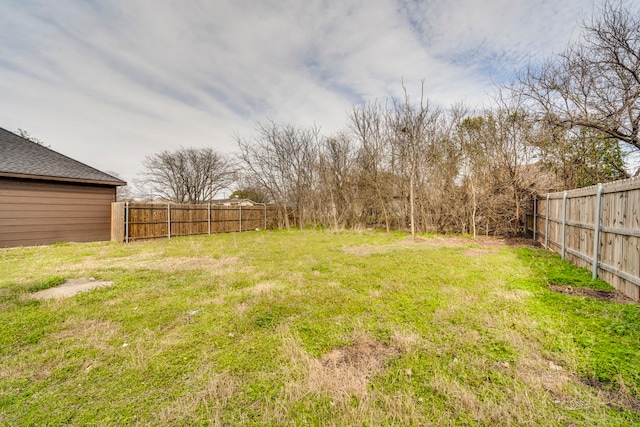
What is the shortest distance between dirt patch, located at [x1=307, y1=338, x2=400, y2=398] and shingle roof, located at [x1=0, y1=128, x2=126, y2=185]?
35.8 ft

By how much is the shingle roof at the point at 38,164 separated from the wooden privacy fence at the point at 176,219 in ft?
4.41

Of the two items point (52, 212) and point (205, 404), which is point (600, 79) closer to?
point (205, 404)

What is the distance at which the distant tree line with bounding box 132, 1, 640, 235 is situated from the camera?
6320 mm

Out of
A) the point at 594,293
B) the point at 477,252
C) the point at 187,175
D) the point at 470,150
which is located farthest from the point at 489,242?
the point at 187,175

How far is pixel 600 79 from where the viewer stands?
6.49m

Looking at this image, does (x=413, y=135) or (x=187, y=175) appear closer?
(x=413, y=135)

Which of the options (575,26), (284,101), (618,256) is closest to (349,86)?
(284,101)

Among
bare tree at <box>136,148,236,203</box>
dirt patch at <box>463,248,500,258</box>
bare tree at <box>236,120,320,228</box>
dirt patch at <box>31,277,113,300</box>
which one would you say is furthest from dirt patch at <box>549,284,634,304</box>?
bare tree at <box>136,148,236,203</box>

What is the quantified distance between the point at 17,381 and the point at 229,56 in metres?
8.63

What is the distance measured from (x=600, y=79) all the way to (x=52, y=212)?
1657cm

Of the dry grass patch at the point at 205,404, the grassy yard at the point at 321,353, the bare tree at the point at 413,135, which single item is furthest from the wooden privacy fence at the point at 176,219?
the dry grass patch at the point at 205,404

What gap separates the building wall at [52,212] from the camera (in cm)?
756

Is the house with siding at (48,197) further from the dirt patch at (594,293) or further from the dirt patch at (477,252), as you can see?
the dirt patch at (594,293)

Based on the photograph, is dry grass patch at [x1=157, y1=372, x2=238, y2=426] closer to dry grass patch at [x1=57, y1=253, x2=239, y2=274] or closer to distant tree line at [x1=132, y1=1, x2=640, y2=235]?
dry grass patch at [x1=57, y1=253, x2=239, y2=274]
